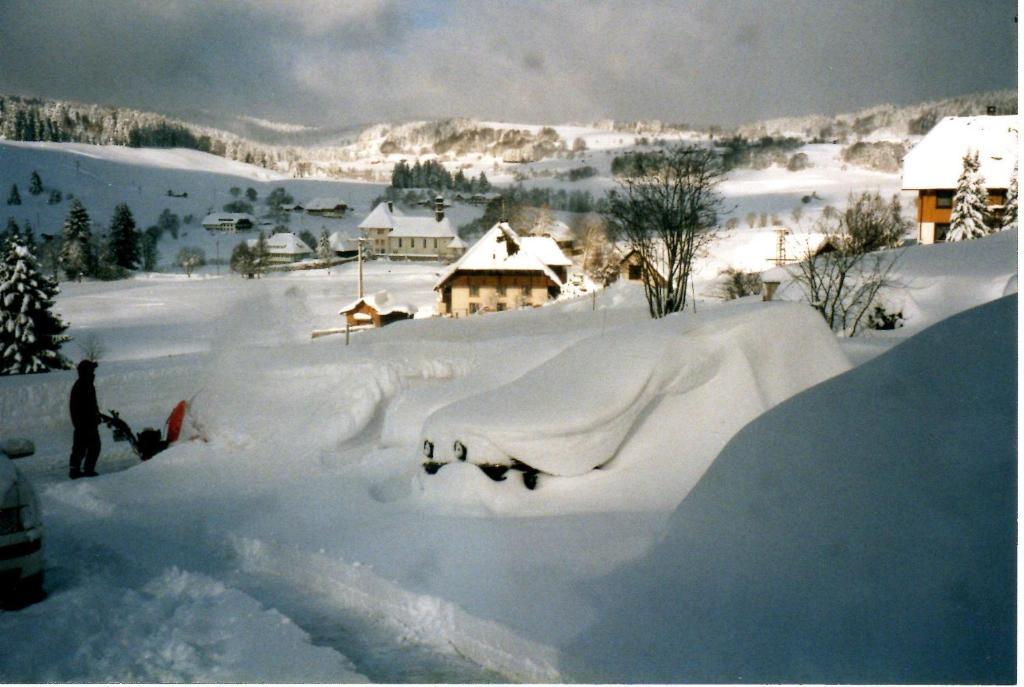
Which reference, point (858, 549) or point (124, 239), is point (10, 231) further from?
A: point (858, 549)

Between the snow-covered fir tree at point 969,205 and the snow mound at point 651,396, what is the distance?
7.13 meters

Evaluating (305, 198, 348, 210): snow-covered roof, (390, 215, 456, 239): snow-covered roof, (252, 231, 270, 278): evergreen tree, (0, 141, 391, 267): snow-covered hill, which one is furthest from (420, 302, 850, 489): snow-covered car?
(390, 215, 456, 239): snow-covered roof

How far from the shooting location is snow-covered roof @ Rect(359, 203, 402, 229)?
53.3 ft

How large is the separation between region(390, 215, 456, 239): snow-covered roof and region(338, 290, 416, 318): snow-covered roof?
1.98 m

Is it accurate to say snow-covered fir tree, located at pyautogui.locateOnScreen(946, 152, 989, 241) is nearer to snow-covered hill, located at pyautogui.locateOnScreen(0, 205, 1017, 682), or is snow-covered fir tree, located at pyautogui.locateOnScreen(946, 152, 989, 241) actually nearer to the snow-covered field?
snow-covered hill, located at pyautogui.locateOnScreen(0, 205, 1017, 682)

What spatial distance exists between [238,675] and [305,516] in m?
2.05

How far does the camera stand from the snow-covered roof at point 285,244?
42.0ft

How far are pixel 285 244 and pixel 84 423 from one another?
6.07 m

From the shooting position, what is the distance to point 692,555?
412 cm

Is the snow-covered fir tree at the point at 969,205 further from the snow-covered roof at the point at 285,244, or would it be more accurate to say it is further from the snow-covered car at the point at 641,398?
the snow-covered roof at the point at 285,244

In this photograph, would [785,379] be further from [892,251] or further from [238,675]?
[892,251]

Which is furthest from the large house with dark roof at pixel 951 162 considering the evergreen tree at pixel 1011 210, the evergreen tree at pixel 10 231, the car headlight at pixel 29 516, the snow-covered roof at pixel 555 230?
the snow-covered roof at pixel 555 230

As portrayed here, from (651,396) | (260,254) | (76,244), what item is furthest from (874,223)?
(76,244)

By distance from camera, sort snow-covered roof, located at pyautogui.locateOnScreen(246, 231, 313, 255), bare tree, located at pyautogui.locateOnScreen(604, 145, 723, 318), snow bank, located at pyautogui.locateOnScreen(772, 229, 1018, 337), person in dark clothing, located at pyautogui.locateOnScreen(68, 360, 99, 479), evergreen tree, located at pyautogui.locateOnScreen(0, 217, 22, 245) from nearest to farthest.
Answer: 1. person in dark clothing, located at pyautogui.locateOnScreen(68, 360, 99, 479)
2. snow bank, located at pyautogui.locateOnScreen(772, 229, 1018, 337)
3. evergreen tree, located at pyautogui.locateOnScreen(0, 217, 22, 245)
4. snow-covered roof, located at pyautogui.locateOnScreen(246, 231, 313, 255)
5. bare tree, located at pyautogui.locateOnScreen(604, 145, 723, 318)
